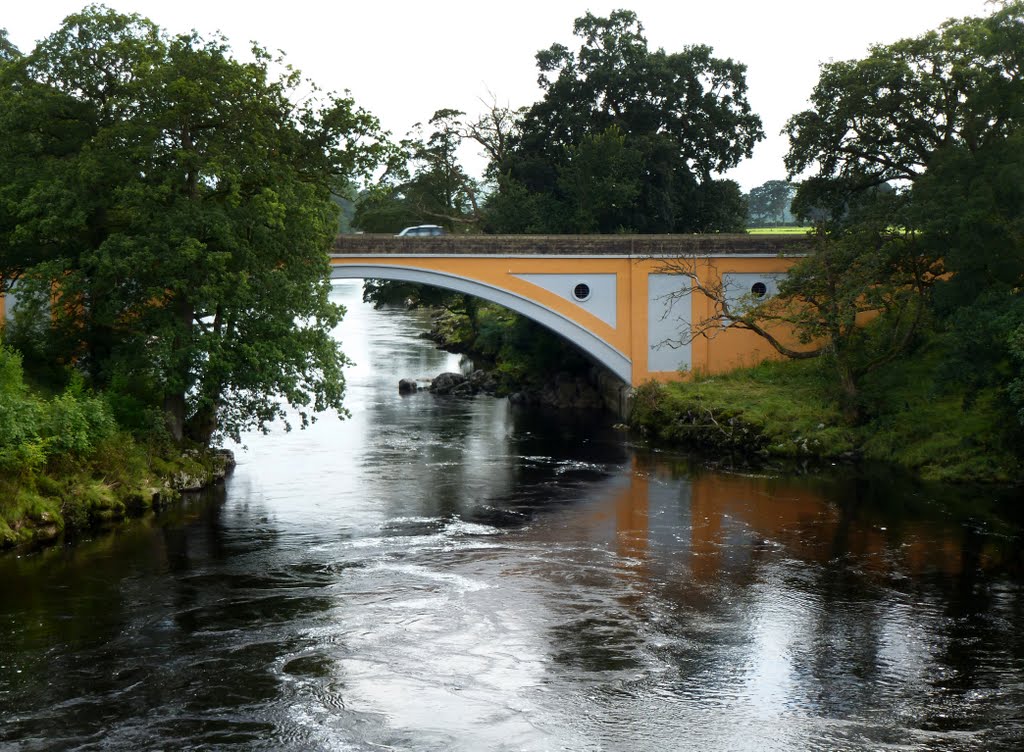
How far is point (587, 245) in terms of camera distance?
99.7 ft

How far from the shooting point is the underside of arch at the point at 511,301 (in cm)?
2912

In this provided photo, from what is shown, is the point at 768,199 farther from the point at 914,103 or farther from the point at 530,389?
the point at 914,103

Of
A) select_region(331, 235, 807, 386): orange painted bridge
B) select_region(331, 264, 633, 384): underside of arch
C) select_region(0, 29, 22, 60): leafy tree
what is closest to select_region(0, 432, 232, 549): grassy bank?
select_region(331, 264, 633, 384): underside of arch

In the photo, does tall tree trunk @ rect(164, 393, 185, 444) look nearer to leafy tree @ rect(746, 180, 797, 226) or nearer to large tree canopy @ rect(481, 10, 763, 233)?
large tree canopy @ rect(481, 10, 763, 233)

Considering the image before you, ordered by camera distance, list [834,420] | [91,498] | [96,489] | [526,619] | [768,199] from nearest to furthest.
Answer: [526,619], [91,498], [96,489], [834,420], [768,199]

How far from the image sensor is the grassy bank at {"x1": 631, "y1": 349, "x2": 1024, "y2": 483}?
77.4 feet

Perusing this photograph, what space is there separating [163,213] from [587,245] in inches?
504

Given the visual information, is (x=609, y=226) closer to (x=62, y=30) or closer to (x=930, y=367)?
(x=930, y=367)

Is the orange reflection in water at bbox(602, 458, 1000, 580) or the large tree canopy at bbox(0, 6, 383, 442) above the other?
the large tree canopy at bbox(0, 6, 383, 442)

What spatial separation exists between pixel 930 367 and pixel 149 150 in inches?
736

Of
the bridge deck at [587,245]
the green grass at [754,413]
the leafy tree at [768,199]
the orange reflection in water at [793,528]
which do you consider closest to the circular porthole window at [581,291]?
the bridge deck at [587,245]

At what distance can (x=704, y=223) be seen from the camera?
3994 cm

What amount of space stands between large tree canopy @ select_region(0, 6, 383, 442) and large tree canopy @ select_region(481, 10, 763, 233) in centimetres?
1564

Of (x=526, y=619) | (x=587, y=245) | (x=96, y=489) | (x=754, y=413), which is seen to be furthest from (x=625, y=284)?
(x=526, y=619)
